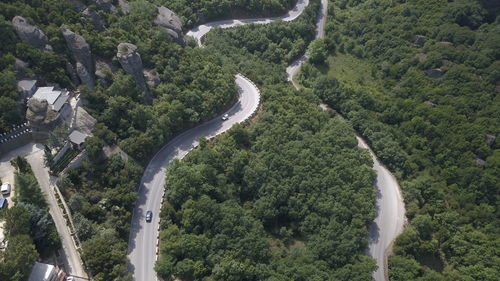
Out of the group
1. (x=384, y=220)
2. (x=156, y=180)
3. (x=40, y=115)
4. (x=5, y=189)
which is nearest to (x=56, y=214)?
(x=5, y=189)

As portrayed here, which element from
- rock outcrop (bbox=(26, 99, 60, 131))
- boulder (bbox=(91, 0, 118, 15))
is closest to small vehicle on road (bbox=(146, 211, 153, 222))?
rock outcrop (bbox=(26, 99, 60, 131))

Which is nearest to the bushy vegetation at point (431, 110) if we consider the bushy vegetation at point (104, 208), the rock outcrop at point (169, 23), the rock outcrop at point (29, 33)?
the rock outcrop at point (169, 23)

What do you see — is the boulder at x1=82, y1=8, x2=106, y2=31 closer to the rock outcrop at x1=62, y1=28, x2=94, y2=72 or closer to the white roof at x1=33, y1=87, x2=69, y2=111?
the rock outcrop at x1=62, y1=28, x2=94, y2=72

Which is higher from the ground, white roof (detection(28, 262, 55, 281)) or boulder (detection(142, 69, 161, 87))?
boulder (detection(142, 69, 161, 87))

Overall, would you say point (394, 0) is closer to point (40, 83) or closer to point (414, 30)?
point (414, 30)

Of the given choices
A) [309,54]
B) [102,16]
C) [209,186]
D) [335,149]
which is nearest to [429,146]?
[335,149]
